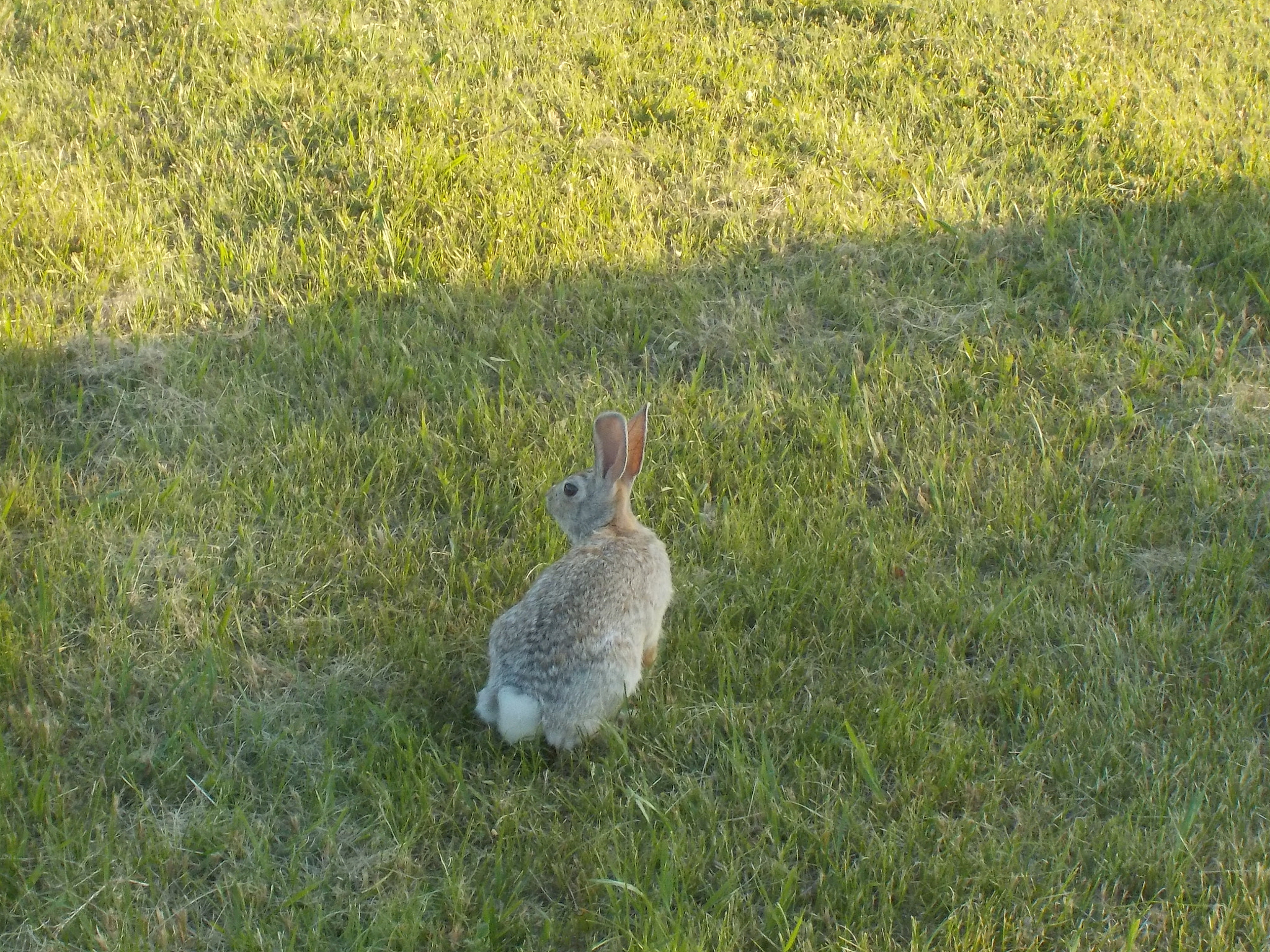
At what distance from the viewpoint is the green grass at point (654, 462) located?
3.65 meters

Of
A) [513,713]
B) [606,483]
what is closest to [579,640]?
[513,713]

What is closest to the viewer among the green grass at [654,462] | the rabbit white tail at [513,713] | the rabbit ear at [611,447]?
the green grass at [654,462]

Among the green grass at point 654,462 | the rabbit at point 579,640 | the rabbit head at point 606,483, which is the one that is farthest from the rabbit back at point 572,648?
the rabbit head at point 606,483

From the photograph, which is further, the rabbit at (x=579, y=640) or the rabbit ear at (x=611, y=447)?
the rabbit ear at (x=611, y=447)

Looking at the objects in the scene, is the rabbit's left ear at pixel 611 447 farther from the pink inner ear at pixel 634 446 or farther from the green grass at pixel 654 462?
the green grass at pixel 654 462

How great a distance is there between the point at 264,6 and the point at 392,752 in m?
5.37

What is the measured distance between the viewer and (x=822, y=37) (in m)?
7.98

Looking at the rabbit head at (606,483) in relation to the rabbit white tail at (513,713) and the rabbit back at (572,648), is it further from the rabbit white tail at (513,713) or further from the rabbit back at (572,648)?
the rabbit white tail at (513,713)

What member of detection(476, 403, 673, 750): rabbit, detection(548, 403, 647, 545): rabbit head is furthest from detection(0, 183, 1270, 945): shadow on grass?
detection(548, 403, 647, 545): rabbit head

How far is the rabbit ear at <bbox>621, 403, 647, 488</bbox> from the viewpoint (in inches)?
182

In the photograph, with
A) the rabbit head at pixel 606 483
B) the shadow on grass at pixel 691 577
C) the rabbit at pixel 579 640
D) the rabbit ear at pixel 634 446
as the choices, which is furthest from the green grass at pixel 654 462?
the rabbit ear at pixel 634 446

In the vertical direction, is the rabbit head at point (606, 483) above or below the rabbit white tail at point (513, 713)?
above

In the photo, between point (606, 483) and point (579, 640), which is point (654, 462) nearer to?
point (606, 483)

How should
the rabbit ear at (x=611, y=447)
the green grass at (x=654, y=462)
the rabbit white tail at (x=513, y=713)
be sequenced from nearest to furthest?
the green grass at (x=654, y=462) → the rabbit white tail at (x=513, y=713) → the rabbit ear at (x=611, y=447)
